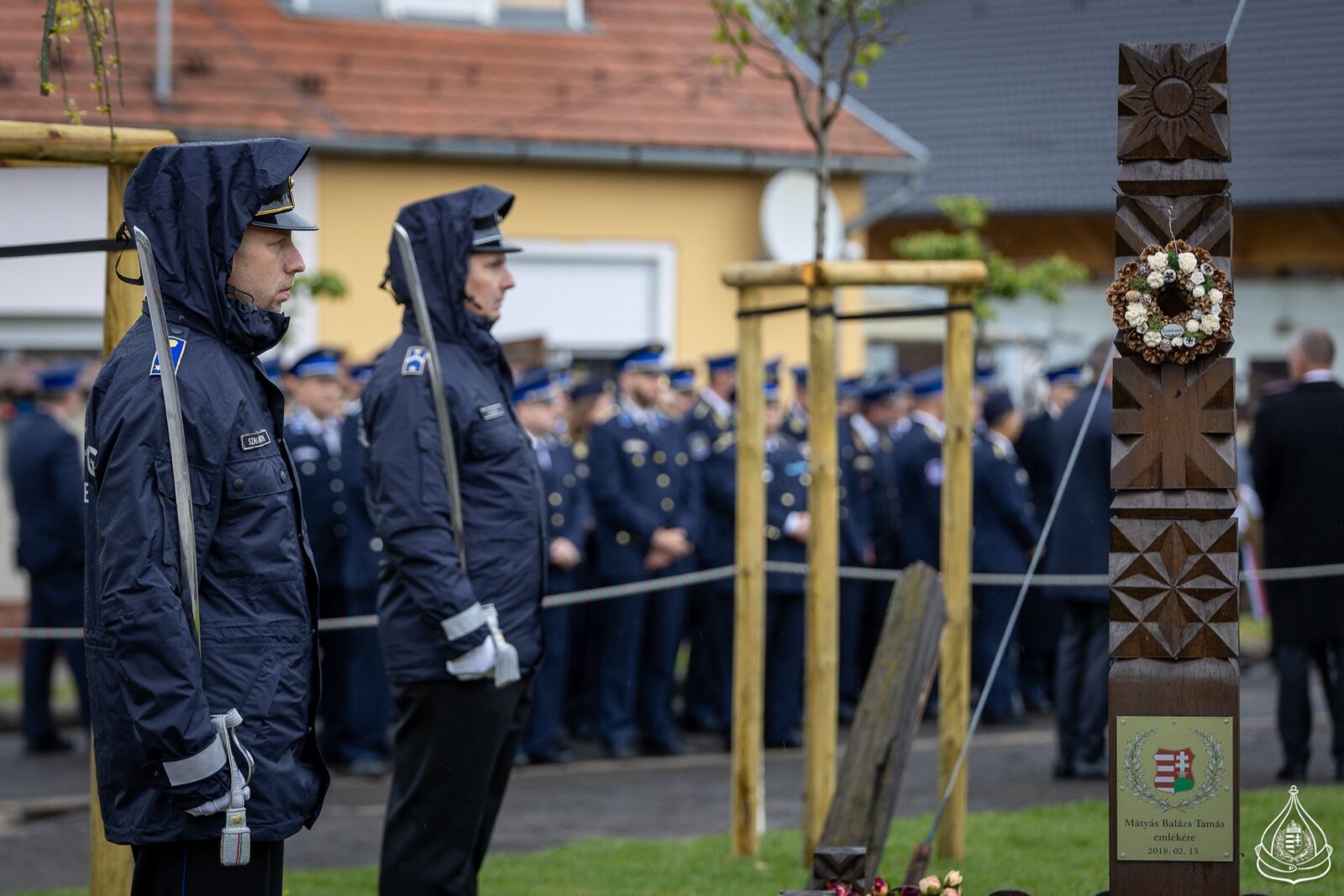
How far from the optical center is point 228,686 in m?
4.22

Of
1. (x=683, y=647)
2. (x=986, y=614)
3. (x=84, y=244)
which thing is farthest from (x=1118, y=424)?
(x=683, y=647)

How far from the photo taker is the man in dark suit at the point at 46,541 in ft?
37.5

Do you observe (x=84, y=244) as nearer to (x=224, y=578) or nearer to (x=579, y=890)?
(x=224, y=578)

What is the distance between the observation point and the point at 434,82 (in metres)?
16.9

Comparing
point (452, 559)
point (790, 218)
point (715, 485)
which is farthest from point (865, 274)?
point (790, 218)

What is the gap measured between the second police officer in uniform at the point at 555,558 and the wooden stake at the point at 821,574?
3.84 metres

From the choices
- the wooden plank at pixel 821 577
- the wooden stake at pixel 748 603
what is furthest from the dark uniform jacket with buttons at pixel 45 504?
the wooden plank at pixel 821 577

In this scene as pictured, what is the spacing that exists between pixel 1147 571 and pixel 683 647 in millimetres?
10814

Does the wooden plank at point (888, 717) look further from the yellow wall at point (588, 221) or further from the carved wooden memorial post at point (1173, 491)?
the yellow wall at point (588, 221)

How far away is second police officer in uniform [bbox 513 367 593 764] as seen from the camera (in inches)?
437

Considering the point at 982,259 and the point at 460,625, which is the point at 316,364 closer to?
the point at 460,625

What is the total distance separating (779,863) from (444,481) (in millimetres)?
2442

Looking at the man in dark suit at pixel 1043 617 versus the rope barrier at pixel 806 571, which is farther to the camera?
the man in dark suit at pixel 1043 617

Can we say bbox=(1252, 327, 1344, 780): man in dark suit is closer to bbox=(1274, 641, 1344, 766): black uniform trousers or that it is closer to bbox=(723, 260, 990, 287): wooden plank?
bbox=(1274, 641, 1344, 766): black uniform trousers
